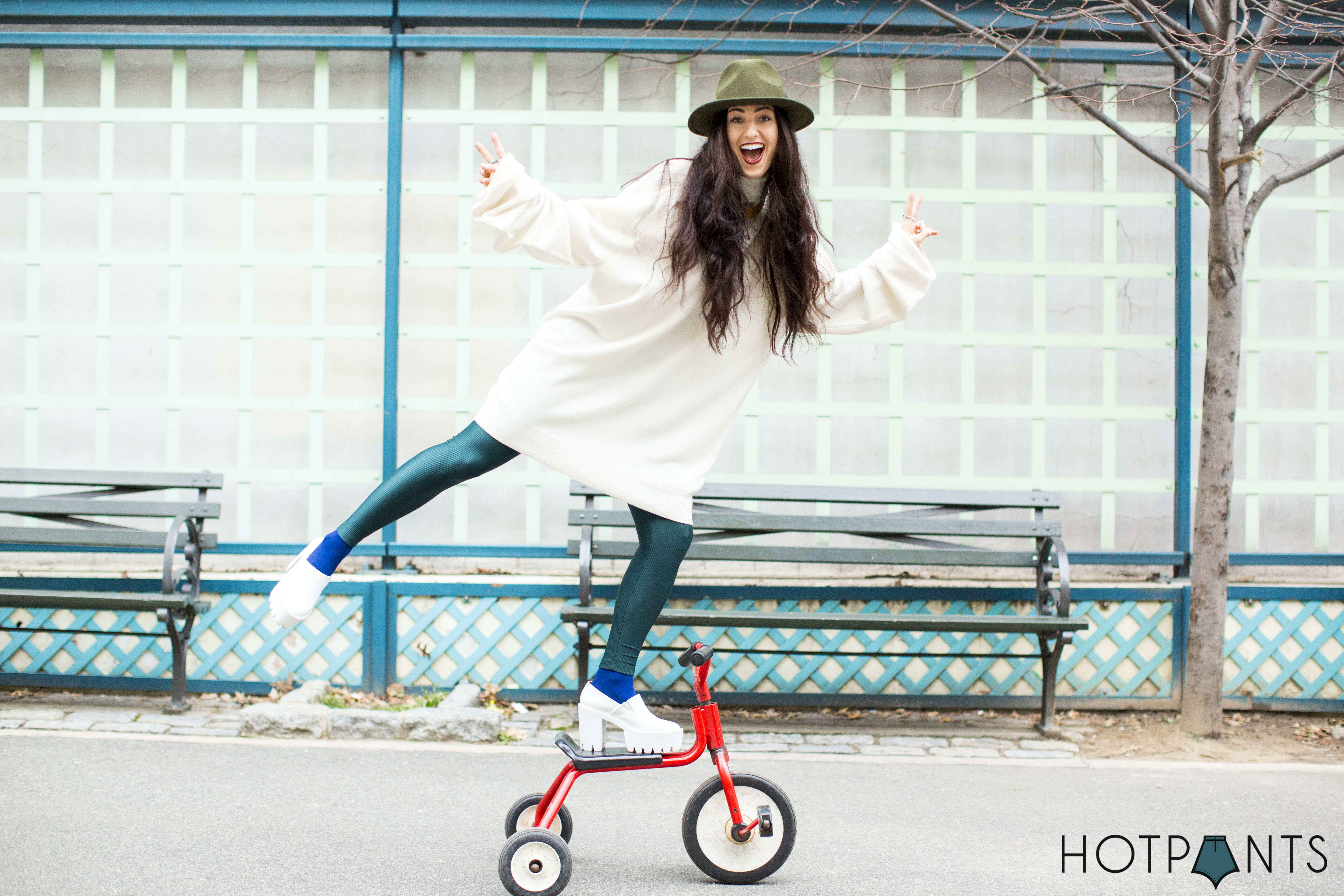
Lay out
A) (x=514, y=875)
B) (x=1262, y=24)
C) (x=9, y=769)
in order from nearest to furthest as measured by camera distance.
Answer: (x=514, y=875) → (x=9, y=769) → (x=1262, y=24)

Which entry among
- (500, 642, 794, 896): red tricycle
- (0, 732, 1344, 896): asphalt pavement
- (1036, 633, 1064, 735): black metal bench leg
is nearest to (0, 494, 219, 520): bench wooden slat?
(0, 732, 1344, 896): asphalt pavement

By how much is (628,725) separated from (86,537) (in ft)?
12.3

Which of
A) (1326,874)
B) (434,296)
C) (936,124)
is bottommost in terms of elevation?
(1326,874)

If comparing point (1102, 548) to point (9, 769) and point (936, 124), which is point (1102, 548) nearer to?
point (936, 124)

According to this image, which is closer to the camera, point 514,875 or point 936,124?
point 514,875

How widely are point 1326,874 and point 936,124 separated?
417 centimetres

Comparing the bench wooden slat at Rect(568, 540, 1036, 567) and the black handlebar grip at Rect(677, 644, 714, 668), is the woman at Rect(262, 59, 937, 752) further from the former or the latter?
the bench wooden slat at Rect(568, 540, 1036, 567)

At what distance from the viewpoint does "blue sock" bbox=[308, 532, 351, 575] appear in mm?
2951

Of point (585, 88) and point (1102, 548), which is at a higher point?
point (585, 88)

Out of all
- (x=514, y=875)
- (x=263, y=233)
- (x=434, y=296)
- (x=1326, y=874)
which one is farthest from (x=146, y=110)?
(x=1326, y=874)

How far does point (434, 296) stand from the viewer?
6.00 metres

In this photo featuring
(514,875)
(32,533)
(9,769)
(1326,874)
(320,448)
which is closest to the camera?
(514,875)

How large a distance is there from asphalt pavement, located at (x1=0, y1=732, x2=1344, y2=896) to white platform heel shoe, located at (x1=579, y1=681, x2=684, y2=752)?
434mm

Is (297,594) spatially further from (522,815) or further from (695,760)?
(695,760)
